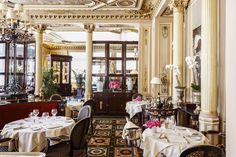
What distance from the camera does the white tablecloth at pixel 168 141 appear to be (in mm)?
3115

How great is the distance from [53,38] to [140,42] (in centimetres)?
685

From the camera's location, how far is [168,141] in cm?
328

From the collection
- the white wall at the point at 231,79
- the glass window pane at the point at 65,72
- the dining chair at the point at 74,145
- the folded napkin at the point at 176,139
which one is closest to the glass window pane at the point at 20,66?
the glass window pane at the point at 65,72

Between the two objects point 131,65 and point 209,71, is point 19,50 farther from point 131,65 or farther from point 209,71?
point 209,71

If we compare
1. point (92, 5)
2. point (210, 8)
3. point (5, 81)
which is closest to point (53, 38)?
point (5, 81)

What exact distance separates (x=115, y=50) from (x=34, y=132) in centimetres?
793

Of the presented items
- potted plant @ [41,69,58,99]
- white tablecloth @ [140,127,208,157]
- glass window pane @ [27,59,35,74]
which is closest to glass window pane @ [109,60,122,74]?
potted plant @ [41,69,58,99]

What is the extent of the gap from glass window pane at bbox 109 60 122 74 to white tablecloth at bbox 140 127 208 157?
770 centimetres

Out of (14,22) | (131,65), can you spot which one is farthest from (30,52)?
(14,22)

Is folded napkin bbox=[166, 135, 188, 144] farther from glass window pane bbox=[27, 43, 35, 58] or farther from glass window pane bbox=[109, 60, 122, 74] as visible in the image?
glass window pane bbox=[27, 43, 35, 58]

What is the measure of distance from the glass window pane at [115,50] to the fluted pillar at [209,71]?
293 inches

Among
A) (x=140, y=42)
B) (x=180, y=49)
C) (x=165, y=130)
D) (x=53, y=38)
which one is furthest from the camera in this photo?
(x=53, y=38)

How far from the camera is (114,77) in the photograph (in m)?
11.4

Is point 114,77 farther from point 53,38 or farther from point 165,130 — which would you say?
point 165,130
